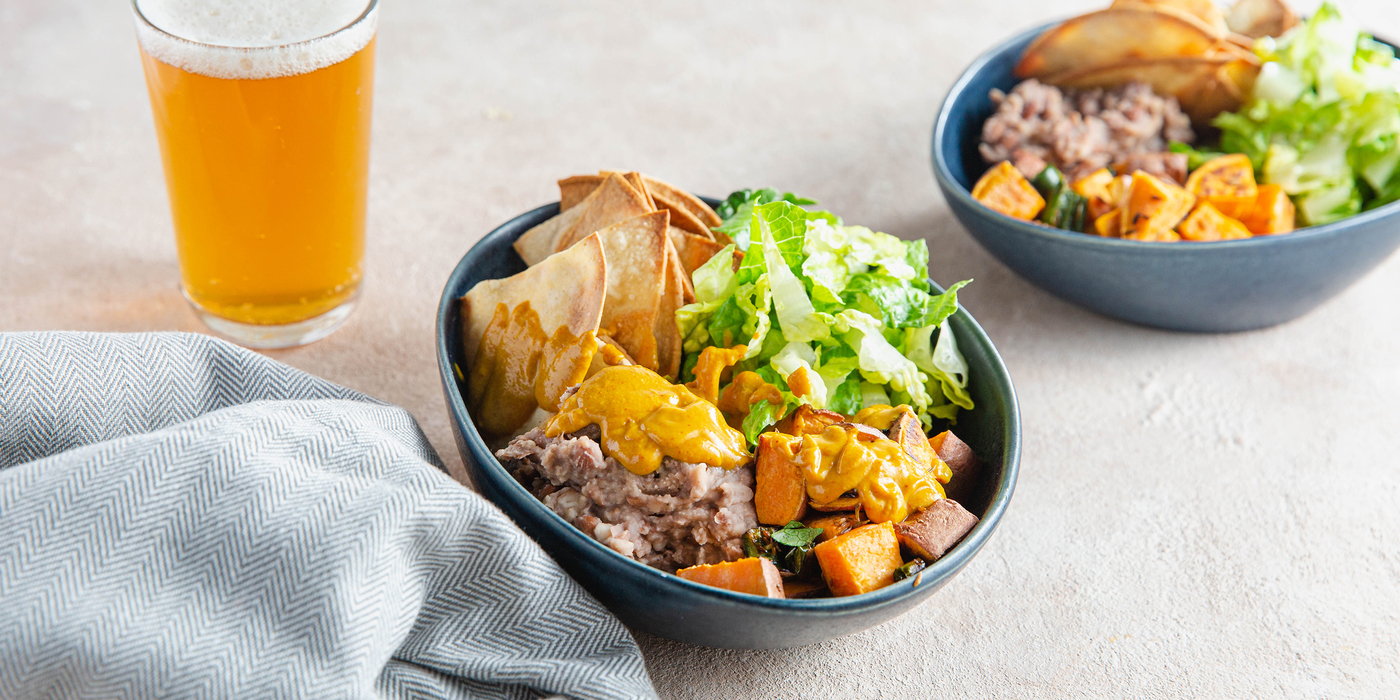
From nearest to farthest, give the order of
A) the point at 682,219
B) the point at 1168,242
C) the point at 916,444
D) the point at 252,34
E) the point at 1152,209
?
the point at 916,444
the point at 252,34
the point at 682,219
the point at 1168,242
the point at 1152,209

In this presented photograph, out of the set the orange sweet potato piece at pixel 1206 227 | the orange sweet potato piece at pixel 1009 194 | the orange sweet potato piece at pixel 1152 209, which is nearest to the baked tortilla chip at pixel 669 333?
the orange sweet potato piece at pixel 1009 194

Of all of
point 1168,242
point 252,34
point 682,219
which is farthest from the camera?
point 1168,242

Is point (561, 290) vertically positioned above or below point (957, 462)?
above

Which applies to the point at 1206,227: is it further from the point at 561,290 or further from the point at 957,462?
the point at 561,290

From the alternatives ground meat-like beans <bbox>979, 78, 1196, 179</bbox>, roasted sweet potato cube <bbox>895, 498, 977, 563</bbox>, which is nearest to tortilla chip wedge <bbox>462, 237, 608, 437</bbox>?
roasted sweet potato cube <bbox>895, 498, 977, 563</bbox>

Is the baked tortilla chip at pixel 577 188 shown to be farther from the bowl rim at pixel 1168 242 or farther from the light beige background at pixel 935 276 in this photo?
the bowl rim at pixel 1168 242

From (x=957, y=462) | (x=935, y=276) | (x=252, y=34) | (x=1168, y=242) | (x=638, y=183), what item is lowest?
(x=935, y=276)

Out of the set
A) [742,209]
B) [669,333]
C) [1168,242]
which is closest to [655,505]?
[669,333]
